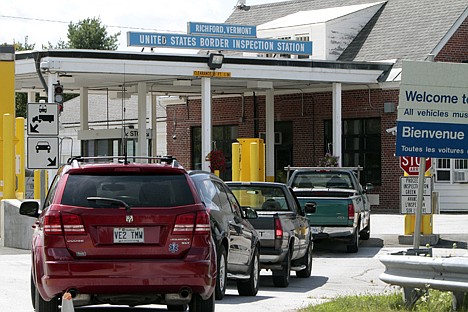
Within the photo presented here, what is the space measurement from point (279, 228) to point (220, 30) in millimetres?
21051

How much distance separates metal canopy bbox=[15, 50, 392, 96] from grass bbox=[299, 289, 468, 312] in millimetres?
22175

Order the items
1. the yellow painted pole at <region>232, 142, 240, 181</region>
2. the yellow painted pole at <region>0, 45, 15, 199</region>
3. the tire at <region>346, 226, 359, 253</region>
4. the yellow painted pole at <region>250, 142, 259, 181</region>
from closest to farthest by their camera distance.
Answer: the tire at <region>346, 226, 359, 253</region> < the yellow painted pole at <region>0, 45, 15, 199</region> < the yellow painted pole at <region>250, 142, 259, 181</region> < the yellow painted pole at <region>232, 142, 240, 181</region>

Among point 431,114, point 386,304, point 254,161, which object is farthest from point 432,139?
point 254,161

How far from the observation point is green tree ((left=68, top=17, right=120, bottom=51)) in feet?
333

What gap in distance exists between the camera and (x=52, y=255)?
11172mm

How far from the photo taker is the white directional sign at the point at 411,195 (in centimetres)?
2317

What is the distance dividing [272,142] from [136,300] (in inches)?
1344

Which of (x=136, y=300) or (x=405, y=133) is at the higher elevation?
(x=405, y=133)

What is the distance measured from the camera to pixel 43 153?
21.1 m

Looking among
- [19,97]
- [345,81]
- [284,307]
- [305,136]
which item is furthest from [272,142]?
[19,97]

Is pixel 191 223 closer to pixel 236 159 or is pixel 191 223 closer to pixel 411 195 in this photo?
pixel 411 195

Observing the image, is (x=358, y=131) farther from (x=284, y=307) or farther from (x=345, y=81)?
(x=284, y=307)

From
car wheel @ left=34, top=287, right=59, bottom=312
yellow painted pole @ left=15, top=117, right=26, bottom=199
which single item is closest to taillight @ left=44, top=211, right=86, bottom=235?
car wheel @ left=34, top=287, right=59, bottom=312

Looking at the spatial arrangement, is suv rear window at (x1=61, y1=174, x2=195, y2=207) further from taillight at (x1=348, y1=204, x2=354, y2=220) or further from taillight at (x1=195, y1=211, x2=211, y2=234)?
taillight at (x1=348, y1=204, x2=354, y2=220)
